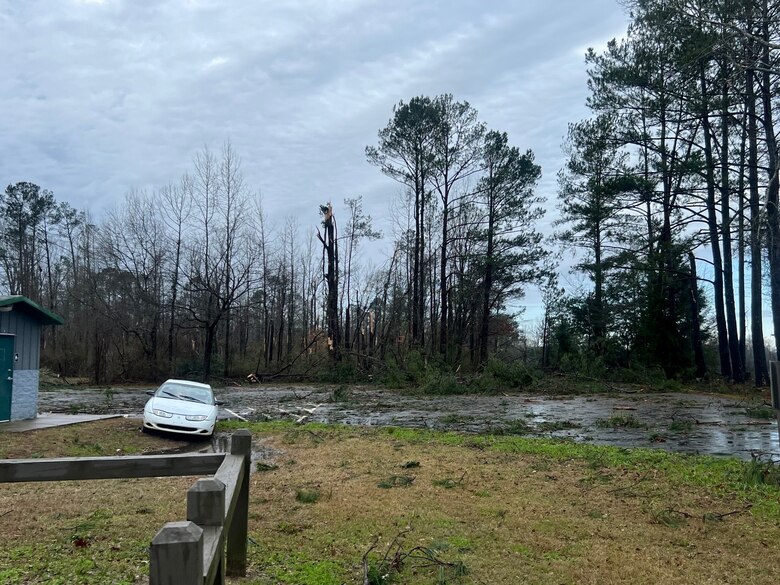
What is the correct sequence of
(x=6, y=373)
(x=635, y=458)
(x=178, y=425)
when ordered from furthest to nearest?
(x=6, y=373) < (x=178, y=425) < (x=635, y=458)

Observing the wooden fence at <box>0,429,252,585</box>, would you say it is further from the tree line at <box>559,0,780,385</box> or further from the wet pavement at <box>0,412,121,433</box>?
the tree line at <box>559,0,780,385</box>

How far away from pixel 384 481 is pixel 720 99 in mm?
22989

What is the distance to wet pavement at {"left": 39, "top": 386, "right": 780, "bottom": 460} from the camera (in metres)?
13.5

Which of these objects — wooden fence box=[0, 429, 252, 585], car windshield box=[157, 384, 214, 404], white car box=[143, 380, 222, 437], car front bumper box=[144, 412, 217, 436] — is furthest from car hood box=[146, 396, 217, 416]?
wooden fence box=[0, 429, 252, 585]

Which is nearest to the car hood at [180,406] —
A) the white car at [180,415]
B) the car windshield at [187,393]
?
the white car at [180,415]

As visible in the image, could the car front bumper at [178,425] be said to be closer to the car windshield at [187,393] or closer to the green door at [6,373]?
the car windshield at [187,393]

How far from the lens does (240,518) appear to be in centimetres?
445

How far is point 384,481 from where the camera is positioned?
8.70m

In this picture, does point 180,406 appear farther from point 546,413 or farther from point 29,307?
point 546,413

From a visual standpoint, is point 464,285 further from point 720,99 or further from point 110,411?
point 110,411

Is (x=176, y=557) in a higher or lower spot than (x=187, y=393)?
higher

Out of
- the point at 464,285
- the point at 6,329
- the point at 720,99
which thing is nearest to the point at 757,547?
the point at 6,329

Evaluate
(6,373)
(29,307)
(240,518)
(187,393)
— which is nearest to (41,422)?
(6,373)

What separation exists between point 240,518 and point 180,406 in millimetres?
10789
